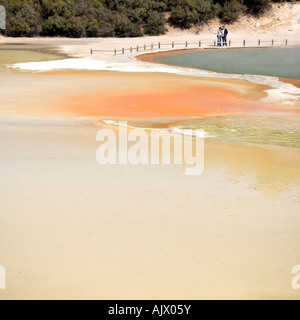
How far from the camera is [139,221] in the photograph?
8.83 metres

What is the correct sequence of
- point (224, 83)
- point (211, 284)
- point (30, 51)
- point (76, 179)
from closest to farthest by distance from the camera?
point (211, 284) < point (76, 179) < point (224, 83) < point (30, 51)

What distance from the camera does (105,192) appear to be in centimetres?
1008

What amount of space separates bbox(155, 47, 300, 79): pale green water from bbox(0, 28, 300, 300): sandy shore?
53.6 feet

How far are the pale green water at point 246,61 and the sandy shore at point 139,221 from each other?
16328 mm

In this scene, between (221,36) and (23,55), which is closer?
(23,55)

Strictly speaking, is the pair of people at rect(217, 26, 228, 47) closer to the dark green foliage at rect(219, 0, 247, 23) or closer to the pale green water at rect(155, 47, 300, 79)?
the pale green water at rect(155, 47, 300, 79)

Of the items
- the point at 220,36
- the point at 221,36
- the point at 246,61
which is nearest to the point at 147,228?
the point at 246,61

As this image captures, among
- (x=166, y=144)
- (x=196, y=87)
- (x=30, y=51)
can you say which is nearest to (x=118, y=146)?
(x=166, y=144)

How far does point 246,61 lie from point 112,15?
71.9 feet

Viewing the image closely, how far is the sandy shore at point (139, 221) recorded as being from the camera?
23.1ft

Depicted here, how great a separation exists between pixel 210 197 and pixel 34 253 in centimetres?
338

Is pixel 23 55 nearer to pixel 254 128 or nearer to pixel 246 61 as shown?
pixel 246 61

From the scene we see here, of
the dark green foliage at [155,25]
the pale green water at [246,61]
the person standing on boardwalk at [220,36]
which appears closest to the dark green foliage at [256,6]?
the dark green foliage at [155,25]
